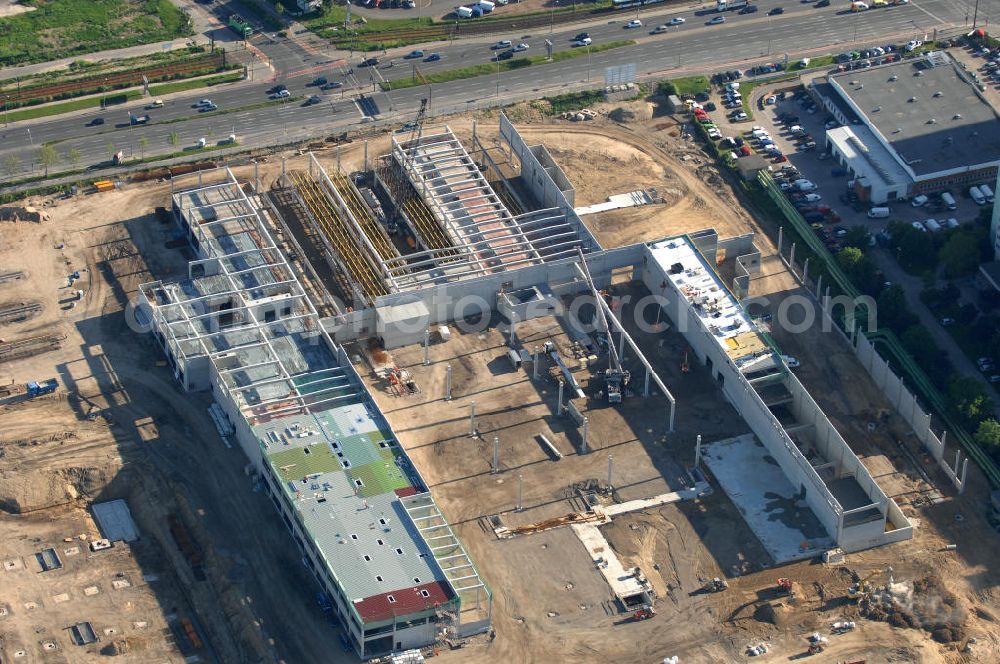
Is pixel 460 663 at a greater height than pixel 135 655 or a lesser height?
lesser

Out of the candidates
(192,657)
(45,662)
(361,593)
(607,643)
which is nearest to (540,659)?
→ (607,643)

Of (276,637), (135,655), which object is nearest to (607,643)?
(276,637)

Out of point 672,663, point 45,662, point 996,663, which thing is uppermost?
point 45,662

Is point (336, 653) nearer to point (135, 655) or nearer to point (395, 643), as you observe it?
point (395, 643)

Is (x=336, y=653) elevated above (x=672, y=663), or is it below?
above

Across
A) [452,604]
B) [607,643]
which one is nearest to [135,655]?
[452,604]

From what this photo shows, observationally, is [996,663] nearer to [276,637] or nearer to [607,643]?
[607,643]

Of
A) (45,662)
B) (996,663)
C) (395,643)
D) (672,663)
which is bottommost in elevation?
(996,663)

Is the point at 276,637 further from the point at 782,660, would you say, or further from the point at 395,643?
→ the point at 782,660
